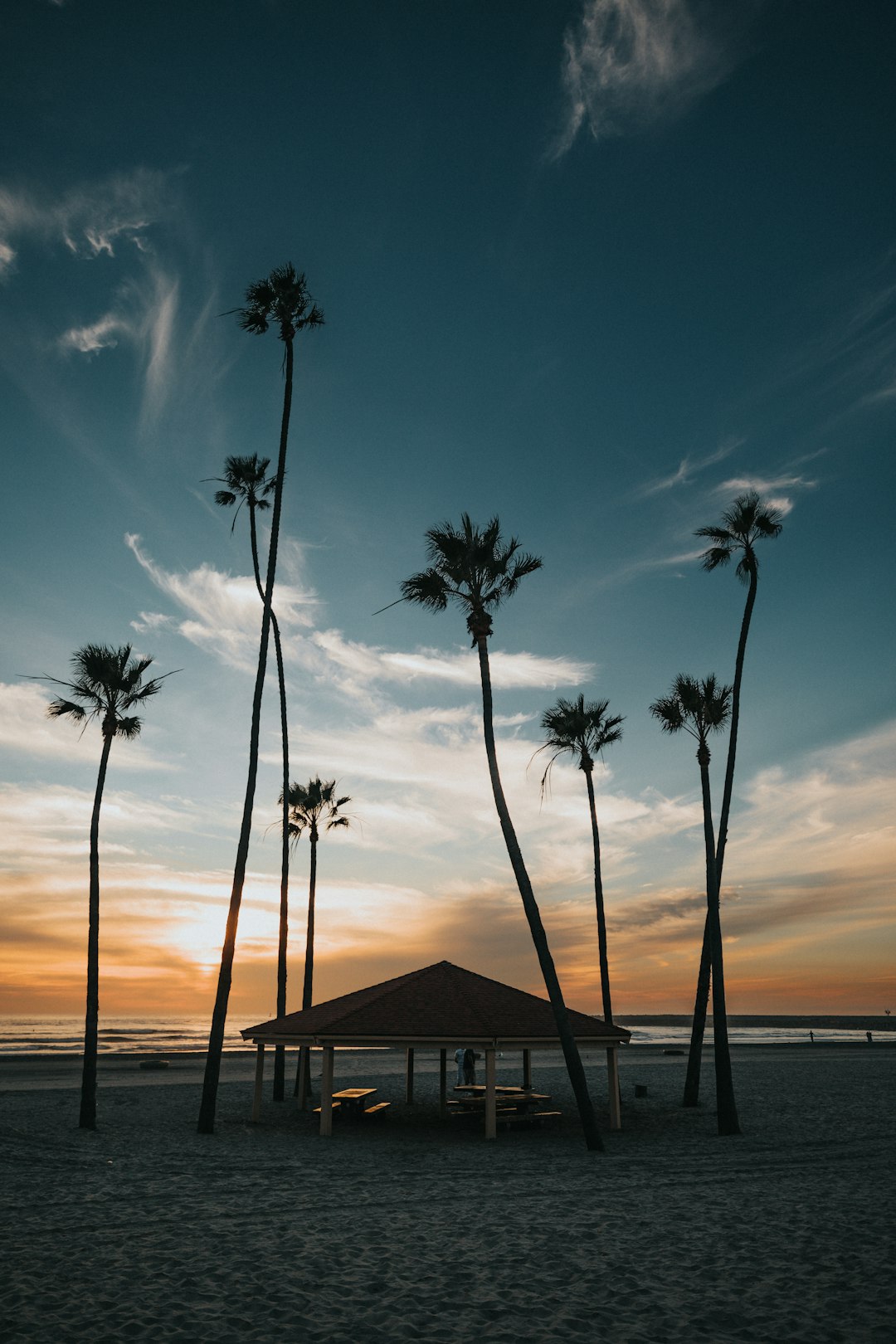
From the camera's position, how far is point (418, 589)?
2072 cm

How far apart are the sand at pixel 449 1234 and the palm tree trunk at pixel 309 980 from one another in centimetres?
515

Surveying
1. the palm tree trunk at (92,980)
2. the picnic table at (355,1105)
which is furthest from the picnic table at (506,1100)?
the palm tree trunk at (92,980)

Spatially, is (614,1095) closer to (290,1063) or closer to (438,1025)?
(438,1025)

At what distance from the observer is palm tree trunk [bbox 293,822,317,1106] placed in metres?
26.0

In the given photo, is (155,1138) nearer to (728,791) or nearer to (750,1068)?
(728,791)

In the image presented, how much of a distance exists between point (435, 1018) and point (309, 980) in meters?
9.51

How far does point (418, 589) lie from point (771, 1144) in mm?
14657

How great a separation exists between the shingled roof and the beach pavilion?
0.8 inches

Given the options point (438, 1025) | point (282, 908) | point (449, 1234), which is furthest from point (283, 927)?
point (449, 1234)

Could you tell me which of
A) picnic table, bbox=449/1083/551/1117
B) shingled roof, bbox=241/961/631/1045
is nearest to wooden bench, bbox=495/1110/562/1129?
picnic table, bbox=449/1083/551/1117

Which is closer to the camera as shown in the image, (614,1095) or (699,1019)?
(614,1095)

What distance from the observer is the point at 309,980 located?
2870cm

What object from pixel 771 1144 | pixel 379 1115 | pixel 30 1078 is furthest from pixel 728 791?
pixel 30 1078

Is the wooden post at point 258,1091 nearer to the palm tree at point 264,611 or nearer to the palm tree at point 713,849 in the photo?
the palm tree at point 264,611
